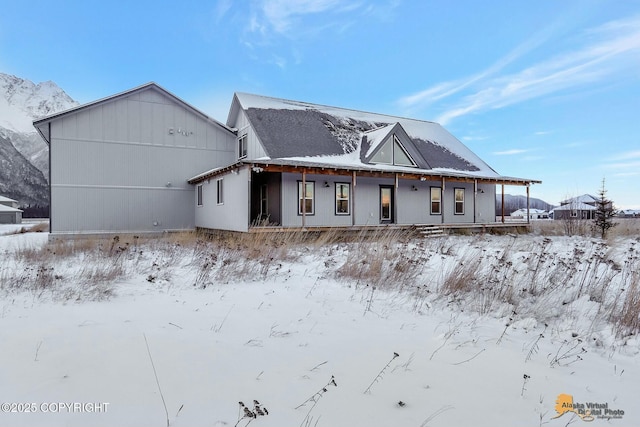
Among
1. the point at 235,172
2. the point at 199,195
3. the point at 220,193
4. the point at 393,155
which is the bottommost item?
the point at 220,193

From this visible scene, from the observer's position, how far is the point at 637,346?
3.72 meters

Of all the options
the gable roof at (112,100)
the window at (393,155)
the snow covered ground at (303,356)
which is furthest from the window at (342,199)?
the snow covered ground at (303,356)

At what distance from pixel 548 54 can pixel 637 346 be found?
692 inches

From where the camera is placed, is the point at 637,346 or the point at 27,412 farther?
the point at 637,346

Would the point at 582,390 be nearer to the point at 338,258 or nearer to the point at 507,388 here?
the point at 507,388

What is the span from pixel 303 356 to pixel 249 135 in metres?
16.5

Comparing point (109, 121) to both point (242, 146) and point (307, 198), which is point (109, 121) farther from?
point (307, 198)

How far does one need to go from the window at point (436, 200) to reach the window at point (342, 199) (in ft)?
17.9

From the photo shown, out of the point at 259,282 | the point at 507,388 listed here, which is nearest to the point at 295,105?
the point at 259,282

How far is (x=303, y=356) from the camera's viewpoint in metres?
3.02

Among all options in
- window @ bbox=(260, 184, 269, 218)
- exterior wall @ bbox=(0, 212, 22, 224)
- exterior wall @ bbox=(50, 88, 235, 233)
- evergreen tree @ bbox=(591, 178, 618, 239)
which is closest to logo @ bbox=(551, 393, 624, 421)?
window @ bbox=(260, 184, 269, 218)

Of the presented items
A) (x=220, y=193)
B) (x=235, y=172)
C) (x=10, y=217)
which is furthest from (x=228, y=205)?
(x=10, y=217)

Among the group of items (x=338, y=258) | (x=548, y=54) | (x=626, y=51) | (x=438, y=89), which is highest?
(x=438, y=89)

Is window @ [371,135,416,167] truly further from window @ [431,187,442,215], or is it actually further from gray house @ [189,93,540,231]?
window @ [431,187,442,215]
